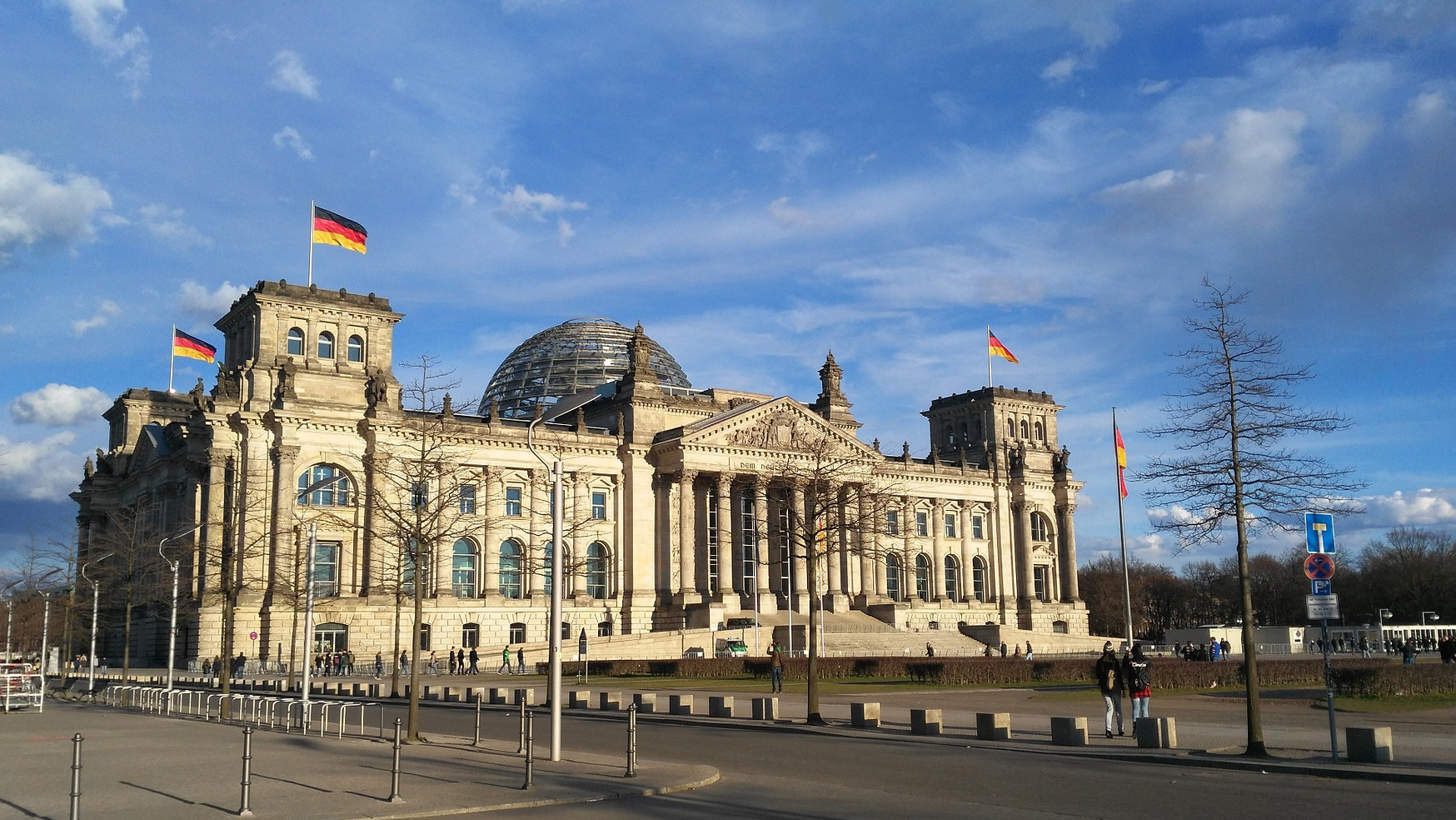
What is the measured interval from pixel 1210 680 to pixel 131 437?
9308 centimetres

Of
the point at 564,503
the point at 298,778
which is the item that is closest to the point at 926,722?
the point at 298,778

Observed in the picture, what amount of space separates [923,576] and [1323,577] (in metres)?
89.8

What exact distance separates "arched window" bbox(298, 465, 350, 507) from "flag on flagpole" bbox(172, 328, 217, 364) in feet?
51.3

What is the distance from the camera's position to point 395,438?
83250 millimetres

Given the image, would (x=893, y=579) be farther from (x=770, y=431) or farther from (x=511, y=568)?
(x=511, y=568)

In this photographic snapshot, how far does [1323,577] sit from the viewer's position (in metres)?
23.9

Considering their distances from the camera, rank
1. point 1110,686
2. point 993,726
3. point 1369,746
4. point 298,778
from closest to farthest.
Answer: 1. point 298,778
2. point 1369,746
3. point 993,726
4. point 1110,686

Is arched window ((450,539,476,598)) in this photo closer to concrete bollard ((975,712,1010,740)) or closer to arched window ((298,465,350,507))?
arched window ((298,465,350,507))

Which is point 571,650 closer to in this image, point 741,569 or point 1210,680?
point 741,569

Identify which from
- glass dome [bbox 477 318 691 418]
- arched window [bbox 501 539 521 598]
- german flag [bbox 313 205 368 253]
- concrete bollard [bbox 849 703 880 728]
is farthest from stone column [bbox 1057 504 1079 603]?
concrete bollard [bbox 849 703 880 728]

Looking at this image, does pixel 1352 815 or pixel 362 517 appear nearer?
pixel 1352 815

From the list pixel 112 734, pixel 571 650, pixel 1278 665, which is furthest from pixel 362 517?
pixel 1278 665

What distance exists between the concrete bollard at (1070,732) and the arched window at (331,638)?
60889mm

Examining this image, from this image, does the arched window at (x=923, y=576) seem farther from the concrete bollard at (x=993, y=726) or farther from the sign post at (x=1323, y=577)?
the sign post at (x=1323, y=577)
